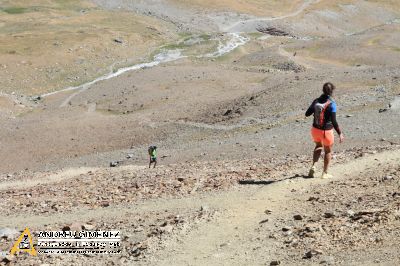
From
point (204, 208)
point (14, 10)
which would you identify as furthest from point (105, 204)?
point (14, 10)

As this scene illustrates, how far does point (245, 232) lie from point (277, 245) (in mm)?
1069

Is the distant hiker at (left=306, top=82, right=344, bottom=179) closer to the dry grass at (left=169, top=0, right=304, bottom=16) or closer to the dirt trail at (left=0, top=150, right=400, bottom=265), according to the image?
the dirt trail at (left=0, top=150, right=400, bottom=265)

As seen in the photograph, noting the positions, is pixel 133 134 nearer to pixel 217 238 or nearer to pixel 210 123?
pixel 210 123

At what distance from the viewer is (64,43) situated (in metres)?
75.4

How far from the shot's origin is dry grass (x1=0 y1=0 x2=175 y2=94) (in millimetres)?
65000

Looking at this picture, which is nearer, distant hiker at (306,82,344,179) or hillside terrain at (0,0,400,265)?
hillside terrain at (0,0,400,265)

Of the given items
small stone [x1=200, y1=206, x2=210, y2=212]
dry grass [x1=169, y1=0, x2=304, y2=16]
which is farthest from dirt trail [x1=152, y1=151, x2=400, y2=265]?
dry grass [x1=169, y1=0, x2=304, y2=16]

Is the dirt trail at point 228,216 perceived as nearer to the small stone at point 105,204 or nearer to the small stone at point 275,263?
the small stone at point 275,263

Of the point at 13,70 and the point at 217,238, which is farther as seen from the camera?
the point at 13,70

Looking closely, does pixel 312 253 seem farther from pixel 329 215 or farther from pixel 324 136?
pixel 324 136

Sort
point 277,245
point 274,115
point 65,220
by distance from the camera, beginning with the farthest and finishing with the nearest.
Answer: point 274,115 → point 65,220 → point 277,245

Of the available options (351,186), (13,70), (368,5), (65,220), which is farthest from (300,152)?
(368,5)

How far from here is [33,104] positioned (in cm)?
5625

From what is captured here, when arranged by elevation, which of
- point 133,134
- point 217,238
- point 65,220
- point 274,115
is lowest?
point 133,134
